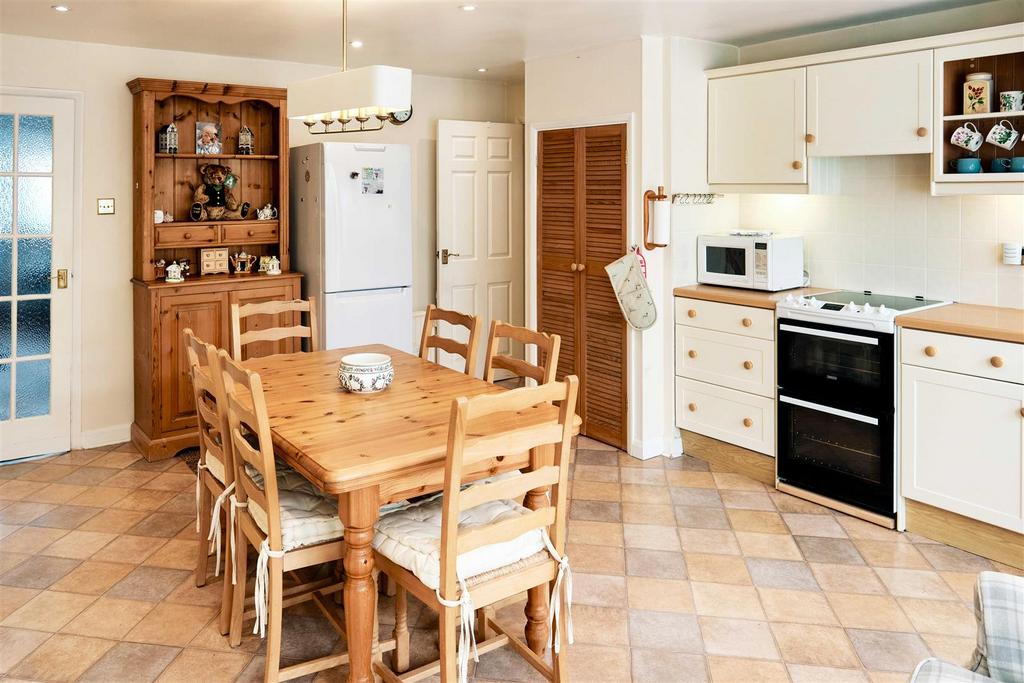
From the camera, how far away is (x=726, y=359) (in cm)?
423

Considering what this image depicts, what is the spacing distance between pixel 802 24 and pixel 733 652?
311 centimetres

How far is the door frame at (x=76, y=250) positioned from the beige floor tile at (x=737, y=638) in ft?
12.4

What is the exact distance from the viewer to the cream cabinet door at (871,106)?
11.6 feet

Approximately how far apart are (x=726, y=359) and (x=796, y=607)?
1596 mm

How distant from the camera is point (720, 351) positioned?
4254mm

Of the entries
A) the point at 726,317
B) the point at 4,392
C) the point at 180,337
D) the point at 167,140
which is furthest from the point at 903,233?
the point at 4,392

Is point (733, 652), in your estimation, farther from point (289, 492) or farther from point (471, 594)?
point (289, 492)

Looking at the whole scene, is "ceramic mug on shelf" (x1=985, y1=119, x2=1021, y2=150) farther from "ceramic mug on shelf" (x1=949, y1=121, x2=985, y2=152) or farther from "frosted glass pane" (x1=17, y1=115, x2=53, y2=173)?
"frosted glass pane" (x1=17, y1=115, x2=53, y2=173)

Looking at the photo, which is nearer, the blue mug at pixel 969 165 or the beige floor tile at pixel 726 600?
the beige floor tile at pixel 726 600

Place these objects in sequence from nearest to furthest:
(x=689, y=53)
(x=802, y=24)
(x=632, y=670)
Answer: (x=632, y=670), (x=802, y=24), (x=689, y=53)

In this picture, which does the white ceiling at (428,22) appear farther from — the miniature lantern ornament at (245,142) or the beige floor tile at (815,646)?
the beige floor tile at (815,646)

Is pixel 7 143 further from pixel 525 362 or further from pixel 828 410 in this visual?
pixel 828 410

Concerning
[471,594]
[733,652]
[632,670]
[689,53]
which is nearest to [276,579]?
[471,594]

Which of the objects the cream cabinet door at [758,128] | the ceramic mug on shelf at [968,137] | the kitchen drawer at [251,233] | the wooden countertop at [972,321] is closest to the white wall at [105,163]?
the kitchen drawer at [251,233]
